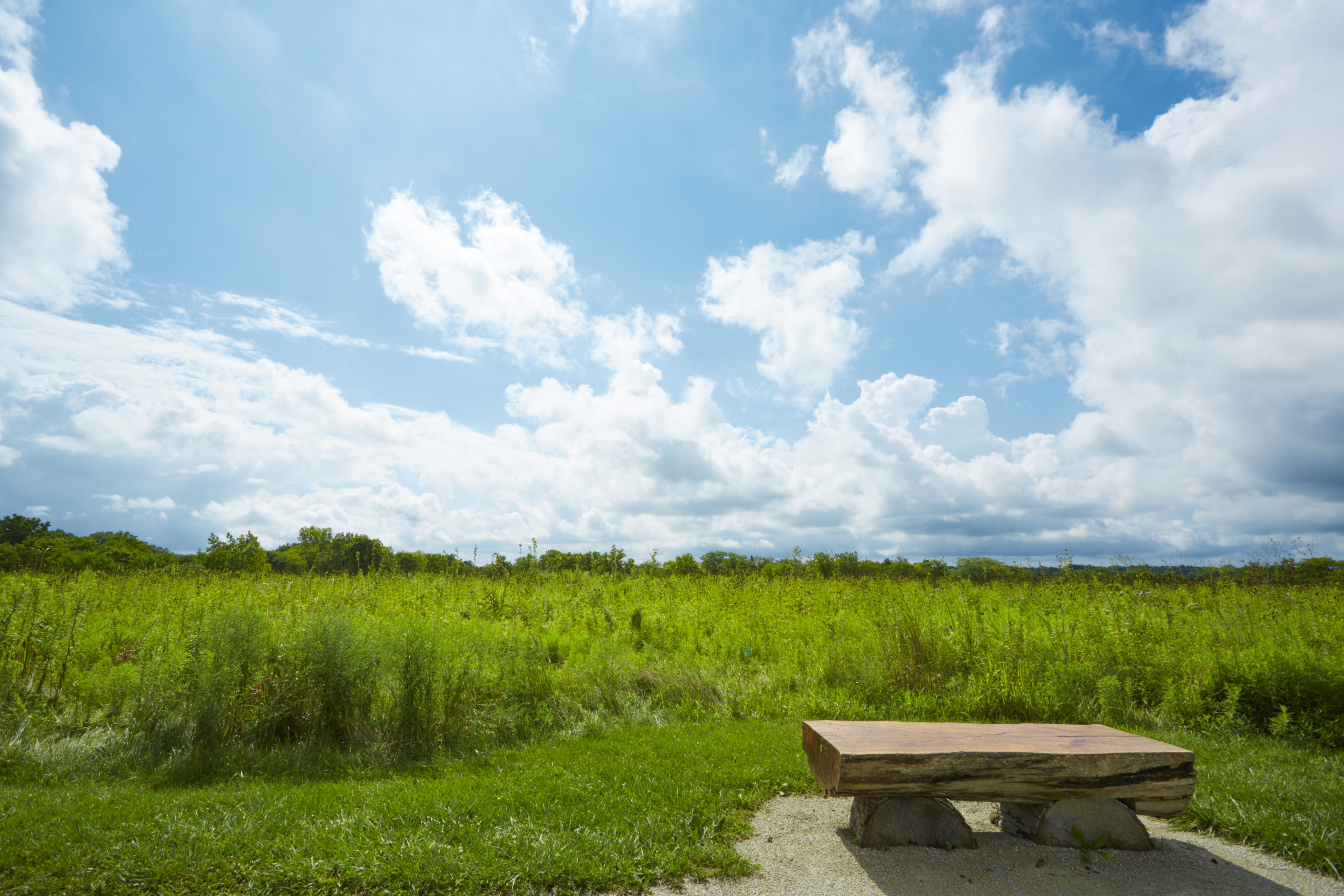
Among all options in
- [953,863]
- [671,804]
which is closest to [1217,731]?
[953,863]

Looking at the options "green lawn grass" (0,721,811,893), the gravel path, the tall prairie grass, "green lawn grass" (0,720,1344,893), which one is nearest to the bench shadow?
the gravel path

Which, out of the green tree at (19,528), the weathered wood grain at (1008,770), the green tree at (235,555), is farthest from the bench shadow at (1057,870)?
the green tree at (19,528)

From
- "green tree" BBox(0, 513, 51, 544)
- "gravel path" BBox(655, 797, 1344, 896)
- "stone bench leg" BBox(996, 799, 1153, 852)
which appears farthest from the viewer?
"green tree" BBox(0, 513, 51, 544)

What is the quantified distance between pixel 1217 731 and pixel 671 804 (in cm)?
564

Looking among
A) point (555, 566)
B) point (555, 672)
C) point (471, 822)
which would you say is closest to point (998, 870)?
point (471, 822)

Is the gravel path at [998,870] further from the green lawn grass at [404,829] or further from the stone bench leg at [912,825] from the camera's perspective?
the green lawn grass at [404,829]

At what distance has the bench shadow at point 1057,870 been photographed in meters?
3.40

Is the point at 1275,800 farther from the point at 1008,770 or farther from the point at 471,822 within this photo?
the point at 471,822

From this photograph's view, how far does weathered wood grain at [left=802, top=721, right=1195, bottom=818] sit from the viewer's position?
11.6 feet

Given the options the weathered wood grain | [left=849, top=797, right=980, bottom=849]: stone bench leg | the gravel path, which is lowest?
the gravel path

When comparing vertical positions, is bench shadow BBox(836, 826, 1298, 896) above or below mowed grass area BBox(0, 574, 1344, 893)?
below

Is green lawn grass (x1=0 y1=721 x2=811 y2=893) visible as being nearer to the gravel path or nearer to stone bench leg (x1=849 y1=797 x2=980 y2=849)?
the gravel path

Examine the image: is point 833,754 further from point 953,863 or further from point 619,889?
point 619,889

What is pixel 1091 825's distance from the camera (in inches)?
152
